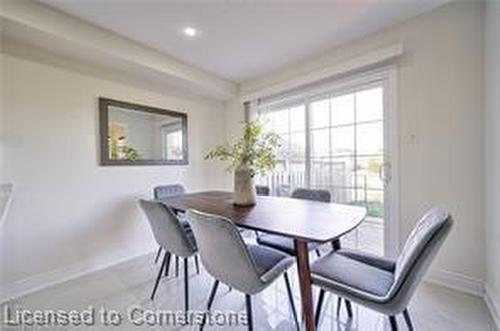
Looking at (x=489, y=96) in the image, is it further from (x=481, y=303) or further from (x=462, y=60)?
(x=481, y=303)

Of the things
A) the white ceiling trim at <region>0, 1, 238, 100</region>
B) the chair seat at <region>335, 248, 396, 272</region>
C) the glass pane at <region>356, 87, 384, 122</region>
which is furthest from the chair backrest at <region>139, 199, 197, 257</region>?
the glass pane at <region>356, 87, 384, 122</region>

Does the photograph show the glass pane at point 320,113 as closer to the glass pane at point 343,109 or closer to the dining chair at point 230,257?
the glass pane at point 343,109

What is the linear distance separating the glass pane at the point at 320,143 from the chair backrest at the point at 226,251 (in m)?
2.11

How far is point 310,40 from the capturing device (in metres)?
2.64

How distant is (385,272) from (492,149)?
1260 mm

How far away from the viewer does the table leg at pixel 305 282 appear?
4.17 feet

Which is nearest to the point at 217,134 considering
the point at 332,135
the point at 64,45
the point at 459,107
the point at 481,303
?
the point at 332,135

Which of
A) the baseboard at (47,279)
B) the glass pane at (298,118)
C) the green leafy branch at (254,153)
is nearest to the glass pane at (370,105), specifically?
the glass pane at (298,118)

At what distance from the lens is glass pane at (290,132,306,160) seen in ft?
11.0

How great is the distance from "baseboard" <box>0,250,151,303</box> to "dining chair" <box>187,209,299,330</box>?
5.91ft

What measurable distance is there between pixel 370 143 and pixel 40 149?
3192 mm

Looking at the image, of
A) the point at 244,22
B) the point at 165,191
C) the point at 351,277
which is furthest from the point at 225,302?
the point at 244,22

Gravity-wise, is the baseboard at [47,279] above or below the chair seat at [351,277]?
below

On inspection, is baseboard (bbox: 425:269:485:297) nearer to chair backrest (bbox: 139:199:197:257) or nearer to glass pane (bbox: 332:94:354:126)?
glass pane (bbox: 332:94:354:126)
